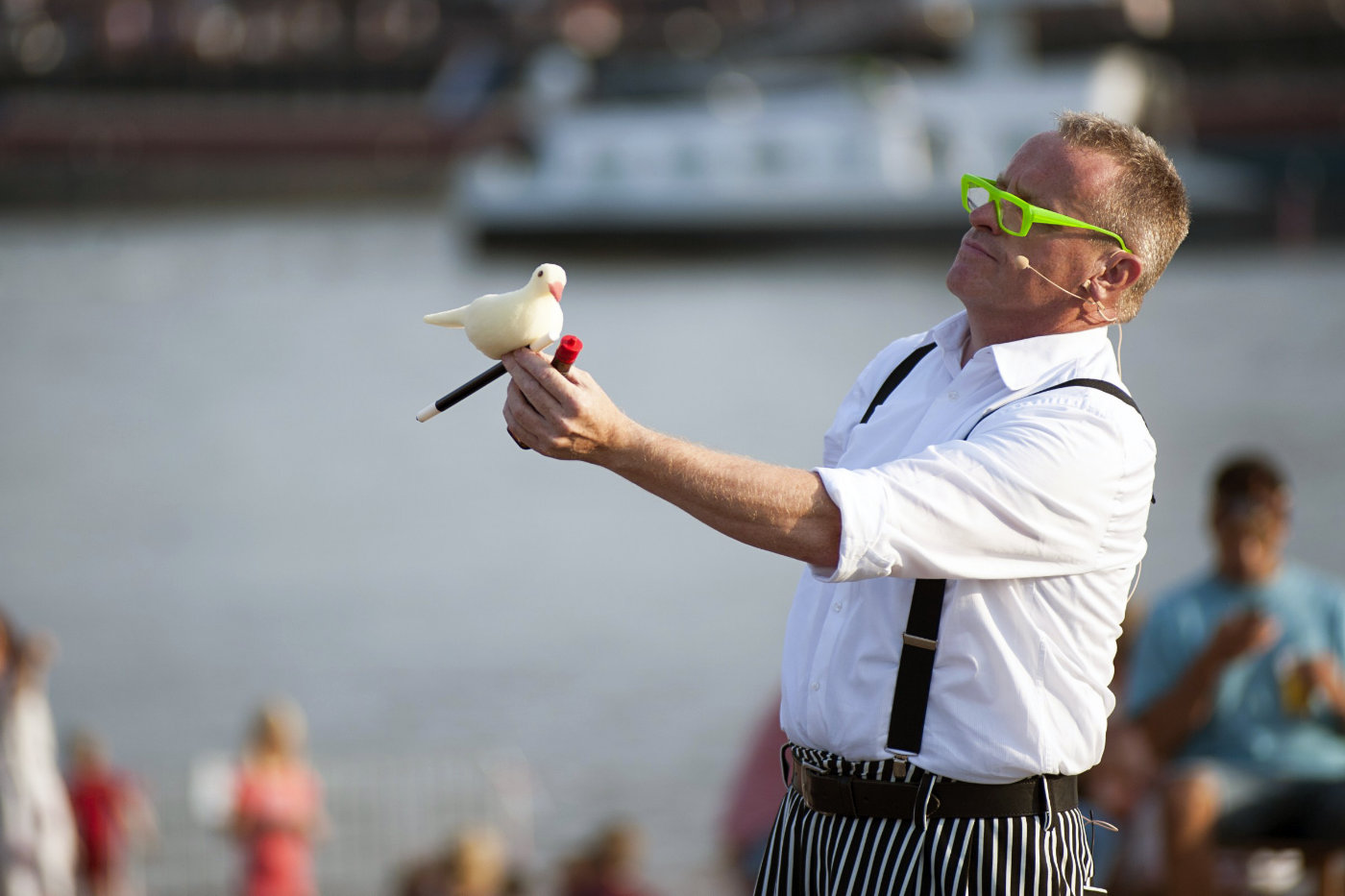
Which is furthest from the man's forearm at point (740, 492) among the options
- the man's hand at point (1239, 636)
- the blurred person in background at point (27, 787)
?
the blurred person in background at point (27, 787)

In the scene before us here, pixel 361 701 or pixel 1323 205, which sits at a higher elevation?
pixel 1323 205

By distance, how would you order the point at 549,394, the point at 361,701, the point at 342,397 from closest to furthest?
the point at 549,394
the point at 361,701
the point at 342,397

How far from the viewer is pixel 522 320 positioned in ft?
6.43

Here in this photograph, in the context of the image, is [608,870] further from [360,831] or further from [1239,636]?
[1239,636]

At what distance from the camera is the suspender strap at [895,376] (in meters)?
2.32

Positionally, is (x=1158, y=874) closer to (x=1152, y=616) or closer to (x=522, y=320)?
(x=1152, y=616)

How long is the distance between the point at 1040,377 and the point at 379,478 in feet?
67.5

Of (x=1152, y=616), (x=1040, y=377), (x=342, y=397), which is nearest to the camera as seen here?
(x=1040, y=377)

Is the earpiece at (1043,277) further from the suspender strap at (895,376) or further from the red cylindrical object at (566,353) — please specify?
the red cylindrical object at (566,353)

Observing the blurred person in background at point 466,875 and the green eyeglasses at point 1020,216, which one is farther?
the blurred person in background at point 466,875

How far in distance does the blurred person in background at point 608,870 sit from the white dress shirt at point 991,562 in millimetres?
4470

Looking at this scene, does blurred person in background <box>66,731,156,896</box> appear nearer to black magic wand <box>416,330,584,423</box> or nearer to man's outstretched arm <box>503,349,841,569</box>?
black magic wand <box>416,330,584,423</box>

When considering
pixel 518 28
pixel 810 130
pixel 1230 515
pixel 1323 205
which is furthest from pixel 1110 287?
pixel 518 28

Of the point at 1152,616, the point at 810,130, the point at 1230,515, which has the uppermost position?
the point at 810,130
